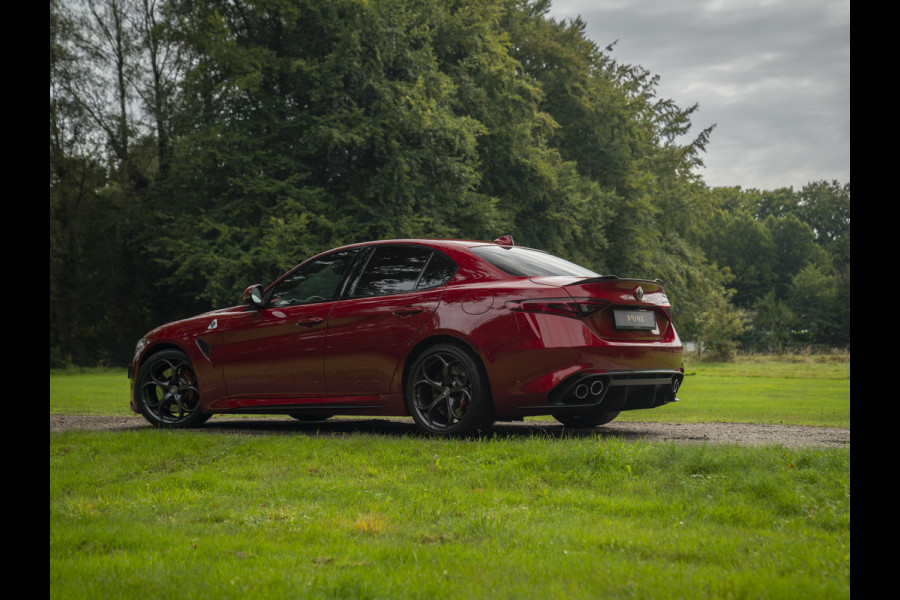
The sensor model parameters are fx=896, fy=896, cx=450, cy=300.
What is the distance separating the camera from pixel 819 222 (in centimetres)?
9638

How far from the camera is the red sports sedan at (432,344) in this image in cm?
679

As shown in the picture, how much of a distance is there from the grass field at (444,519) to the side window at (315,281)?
1.57m

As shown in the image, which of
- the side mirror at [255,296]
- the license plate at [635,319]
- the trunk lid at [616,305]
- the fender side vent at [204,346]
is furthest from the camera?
the fender side vent at [204,346]

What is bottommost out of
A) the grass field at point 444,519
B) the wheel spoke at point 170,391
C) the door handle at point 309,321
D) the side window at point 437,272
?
the grass field at point 444,519

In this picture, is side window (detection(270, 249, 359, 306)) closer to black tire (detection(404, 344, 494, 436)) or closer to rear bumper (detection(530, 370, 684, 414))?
black tire (detection(404, 344, 494, 436))

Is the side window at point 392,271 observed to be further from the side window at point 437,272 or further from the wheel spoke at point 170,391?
the wheel spoke at point 170,391

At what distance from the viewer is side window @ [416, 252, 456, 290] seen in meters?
7.46

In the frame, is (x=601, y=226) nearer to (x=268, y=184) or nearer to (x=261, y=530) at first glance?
(x=268, y=184)

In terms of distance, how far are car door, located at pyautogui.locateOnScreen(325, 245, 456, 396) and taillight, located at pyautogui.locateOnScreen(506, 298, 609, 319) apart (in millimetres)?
799

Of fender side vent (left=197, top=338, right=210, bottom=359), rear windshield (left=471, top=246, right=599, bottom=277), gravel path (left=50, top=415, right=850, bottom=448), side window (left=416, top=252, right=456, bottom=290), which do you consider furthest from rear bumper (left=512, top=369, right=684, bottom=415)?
fender side vent (left=197, top=338, right=210, bottom=359)

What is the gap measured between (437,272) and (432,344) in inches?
25.8

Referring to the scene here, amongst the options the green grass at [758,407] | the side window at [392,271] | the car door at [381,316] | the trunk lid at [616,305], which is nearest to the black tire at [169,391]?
the car door at [381,316]

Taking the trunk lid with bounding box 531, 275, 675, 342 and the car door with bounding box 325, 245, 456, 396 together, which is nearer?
the trunk lid with bounding box 531, 275, 675, 342

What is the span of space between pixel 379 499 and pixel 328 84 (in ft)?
73.2
